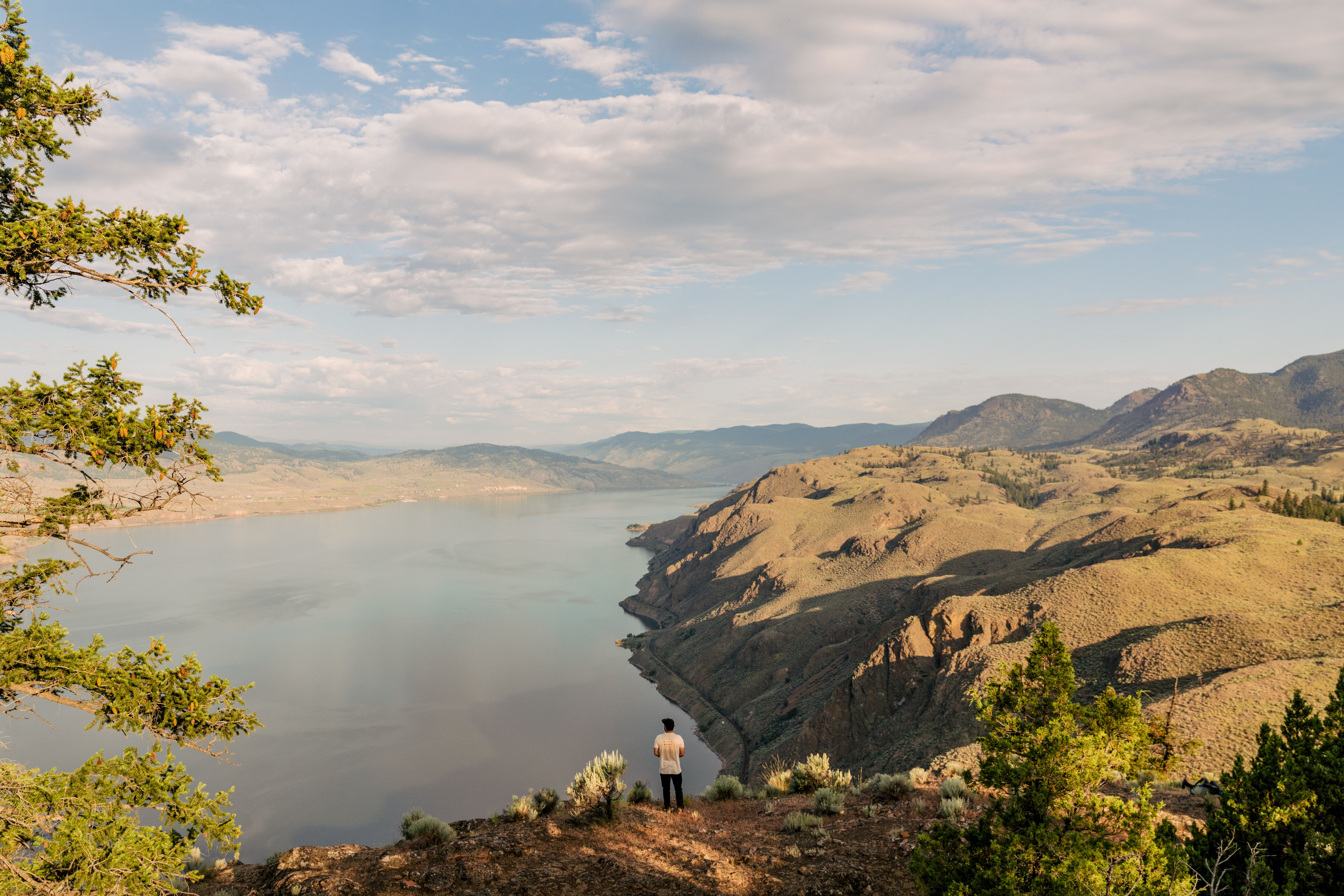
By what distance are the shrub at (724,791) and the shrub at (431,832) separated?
23.4 ft

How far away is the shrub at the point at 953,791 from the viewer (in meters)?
15.9

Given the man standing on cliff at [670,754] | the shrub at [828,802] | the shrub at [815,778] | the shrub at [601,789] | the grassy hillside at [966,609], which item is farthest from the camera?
the grassy hillside at [966,609]

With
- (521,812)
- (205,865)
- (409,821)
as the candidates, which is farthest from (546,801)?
(205,865)

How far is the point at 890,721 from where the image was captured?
154 feet

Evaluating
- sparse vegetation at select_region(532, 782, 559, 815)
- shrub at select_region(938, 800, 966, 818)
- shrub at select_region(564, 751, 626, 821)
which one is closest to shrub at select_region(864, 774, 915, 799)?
shrub at select_region(938, 800, 966, 818)

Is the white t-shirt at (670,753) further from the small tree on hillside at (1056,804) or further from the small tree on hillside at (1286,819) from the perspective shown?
the small tree on hillside at (1286,819)

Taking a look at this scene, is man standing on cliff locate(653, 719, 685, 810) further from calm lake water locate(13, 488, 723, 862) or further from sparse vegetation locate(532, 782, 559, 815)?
calm lake water locate(13, 488, 723, 862)

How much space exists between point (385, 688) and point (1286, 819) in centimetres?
8743

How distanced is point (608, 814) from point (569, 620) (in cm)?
10424

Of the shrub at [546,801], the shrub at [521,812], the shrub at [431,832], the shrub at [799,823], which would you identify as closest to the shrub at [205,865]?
the shrub at [431,832]

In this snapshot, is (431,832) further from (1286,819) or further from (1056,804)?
(1286,819)

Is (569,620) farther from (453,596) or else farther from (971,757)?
(971,757)

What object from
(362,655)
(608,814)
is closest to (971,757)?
(608,814)

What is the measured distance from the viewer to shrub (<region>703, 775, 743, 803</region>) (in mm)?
18312
